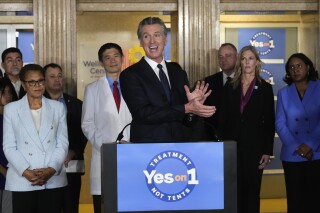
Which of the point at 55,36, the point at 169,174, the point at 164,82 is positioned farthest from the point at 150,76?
the point at 55,36

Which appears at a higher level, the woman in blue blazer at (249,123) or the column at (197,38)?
the column at (197,38)

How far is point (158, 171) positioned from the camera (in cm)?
334

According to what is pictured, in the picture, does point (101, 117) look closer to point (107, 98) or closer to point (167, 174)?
point (107, 98)

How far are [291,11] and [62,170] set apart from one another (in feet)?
12.7

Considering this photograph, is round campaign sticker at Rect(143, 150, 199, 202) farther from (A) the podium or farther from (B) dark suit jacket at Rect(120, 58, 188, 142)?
(B) dark suit jacket at Rect(120, 58, 188, 142)

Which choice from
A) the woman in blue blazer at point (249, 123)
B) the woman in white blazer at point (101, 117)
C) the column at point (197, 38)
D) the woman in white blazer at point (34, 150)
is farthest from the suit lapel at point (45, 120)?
the column at point (197, 38)

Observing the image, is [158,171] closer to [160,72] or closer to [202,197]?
[202,197]

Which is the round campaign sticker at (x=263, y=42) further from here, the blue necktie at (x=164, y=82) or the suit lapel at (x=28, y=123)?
the blue necktie at (x=164, y=82)

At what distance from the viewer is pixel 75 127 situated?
6.35 meters

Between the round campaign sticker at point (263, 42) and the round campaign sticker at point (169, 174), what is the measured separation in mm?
4633

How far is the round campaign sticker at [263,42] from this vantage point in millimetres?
7762

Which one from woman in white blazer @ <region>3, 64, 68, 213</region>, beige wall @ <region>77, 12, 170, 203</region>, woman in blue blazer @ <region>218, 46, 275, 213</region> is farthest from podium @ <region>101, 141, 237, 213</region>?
beige wall @ <region>77, 12, 170, 203</region>

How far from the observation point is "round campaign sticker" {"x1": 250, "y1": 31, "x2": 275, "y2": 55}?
776 centimetres

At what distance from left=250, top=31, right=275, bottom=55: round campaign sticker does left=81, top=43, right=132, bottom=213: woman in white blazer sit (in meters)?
2.30
